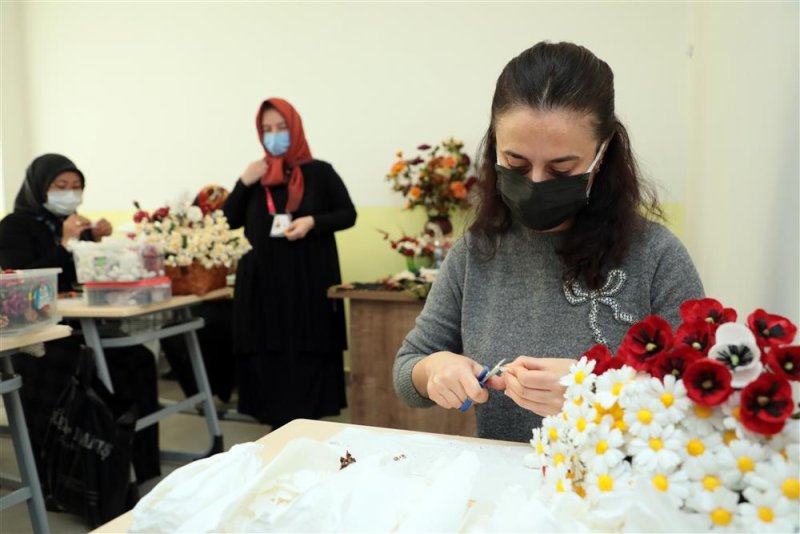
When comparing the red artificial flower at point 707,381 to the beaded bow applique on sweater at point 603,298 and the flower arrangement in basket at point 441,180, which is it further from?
the flower arrangement in basket at point 441,180

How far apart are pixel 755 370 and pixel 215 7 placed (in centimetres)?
493

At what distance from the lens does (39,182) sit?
305cm

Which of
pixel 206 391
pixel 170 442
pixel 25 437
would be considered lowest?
pixel 170 442

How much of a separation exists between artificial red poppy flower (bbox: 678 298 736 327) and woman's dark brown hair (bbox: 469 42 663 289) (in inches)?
22.3

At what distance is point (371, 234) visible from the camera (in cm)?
440

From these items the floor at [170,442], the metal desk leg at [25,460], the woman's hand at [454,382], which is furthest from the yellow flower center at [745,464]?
the floor at [170,442]

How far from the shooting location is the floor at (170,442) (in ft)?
8.30

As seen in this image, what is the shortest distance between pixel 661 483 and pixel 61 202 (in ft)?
10.6

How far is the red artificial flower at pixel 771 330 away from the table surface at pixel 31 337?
226cm

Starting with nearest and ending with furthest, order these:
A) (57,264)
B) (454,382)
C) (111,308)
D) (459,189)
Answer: (454,382) → (111,308) → (57,264) → (459,189)

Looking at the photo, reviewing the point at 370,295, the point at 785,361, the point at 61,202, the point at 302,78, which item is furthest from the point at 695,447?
A: the point at 302,78

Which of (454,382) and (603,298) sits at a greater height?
(603,298)

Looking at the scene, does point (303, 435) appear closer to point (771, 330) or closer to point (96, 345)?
point (771, 330)

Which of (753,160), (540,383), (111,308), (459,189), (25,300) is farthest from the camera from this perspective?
(459,189)
